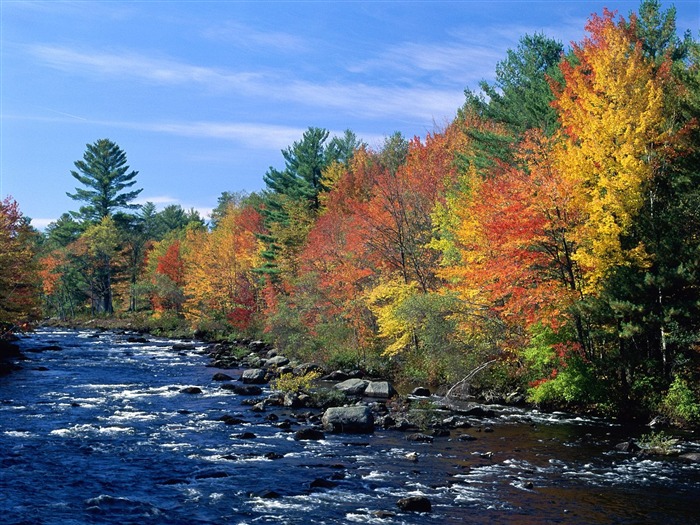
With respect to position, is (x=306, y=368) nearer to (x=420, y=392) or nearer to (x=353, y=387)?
(x=353, y=387)

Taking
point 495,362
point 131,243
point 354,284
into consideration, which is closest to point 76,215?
point 131,243

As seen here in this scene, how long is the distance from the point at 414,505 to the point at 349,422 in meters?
8.54

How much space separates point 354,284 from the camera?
4022cm

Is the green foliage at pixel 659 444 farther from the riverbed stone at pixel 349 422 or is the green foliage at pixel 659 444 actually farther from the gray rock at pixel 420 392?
the gray rock at pixel 420 392

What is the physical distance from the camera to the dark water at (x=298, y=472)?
13875 millimetres

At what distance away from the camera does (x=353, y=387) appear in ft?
98.0

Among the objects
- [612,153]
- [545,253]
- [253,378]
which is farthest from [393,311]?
[612,153]

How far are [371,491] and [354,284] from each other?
25.2 m

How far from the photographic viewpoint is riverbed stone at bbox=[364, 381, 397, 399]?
94.0 feet

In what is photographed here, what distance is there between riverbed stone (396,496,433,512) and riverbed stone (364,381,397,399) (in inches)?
566

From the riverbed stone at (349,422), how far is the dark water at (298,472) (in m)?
0.78

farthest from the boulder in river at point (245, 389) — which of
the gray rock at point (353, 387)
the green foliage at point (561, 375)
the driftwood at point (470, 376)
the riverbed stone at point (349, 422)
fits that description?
the green foliage at point (561, 375)

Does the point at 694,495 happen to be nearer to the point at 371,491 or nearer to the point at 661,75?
the point at 371,491

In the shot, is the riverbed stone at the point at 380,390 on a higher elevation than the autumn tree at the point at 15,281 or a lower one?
lower
